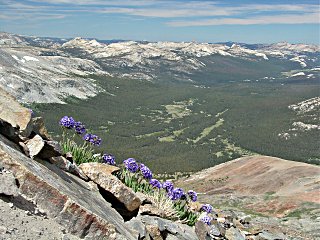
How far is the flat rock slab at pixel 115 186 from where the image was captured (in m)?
11.0

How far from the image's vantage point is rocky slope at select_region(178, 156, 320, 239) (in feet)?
136

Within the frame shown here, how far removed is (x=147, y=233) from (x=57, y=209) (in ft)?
10.0

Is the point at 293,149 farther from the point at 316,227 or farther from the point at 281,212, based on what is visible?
the point at 316,227

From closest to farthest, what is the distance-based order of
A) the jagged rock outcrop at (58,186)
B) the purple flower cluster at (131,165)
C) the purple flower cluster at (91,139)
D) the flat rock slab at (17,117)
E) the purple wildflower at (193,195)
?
the jagged rock outcrop at (58,186)
the flat rock slab at (17,117)
the purple flower cluster at (131,165)
the purple flower cluster at (91,139)
the purple wildflower at (193,195)

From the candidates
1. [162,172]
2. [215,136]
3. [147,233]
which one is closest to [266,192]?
[162,172]

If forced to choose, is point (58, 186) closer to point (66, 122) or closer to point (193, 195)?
point (66, 122)

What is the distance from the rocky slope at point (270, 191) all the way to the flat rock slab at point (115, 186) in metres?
22.1

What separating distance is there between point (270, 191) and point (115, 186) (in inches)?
2452

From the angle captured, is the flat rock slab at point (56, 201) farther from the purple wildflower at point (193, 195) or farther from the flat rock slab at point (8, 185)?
the purple wildflower at point (193, 195)

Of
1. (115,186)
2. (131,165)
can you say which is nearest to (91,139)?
(131,165)

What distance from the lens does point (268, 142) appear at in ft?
595

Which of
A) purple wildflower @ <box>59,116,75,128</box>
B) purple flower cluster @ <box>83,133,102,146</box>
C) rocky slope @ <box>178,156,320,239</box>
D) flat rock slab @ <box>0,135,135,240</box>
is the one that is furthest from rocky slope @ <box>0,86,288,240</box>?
rocky slope @ <box>178,156,320,239</box>

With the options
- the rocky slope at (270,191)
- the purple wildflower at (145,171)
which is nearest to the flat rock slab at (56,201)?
the purple wildflower at (145,171)

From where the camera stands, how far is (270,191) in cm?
6931
